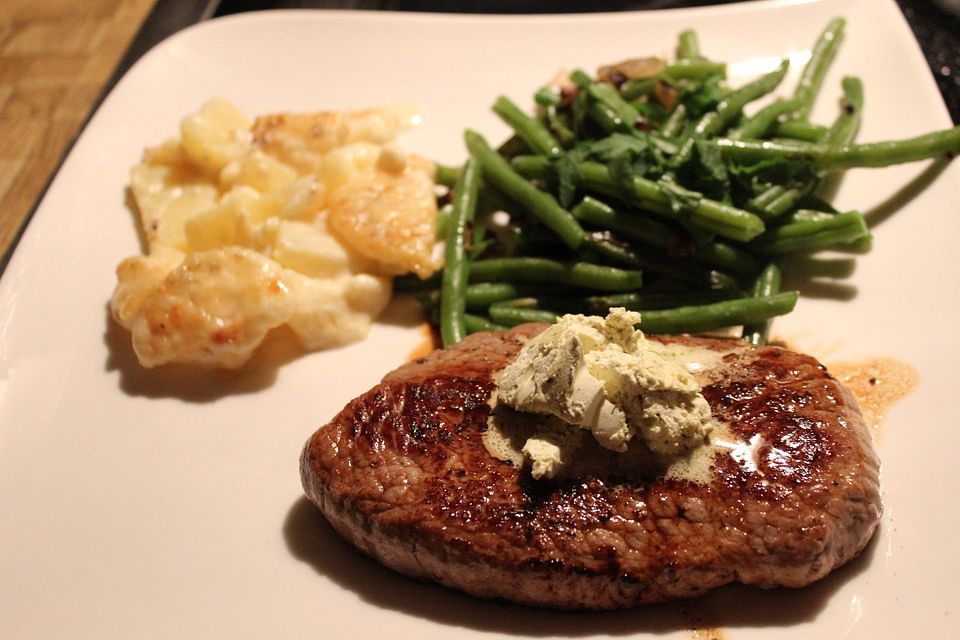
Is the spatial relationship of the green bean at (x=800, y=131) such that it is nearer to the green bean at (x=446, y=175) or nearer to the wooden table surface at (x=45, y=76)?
the green bean at (x=446, y=175)

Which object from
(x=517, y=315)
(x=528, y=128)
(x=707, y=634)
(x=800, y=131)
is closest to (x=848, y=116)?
(x=800, y=131)

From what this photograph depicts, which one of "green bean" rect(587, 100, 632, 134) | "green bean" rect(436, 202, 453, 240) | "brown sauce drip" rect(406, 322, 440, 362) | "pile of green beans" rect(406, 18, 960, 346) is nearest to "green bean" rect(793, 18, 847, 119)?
"pile of green beans" rect(406, 18, 960, 346)

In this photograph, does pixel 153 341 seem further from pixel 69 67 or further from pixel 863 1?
pixel 863 1

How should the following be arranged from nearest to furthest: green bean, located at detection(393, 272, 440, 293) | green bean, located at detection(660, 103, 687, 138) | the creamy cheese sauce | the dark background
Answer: the creamy cheese sauce < green bean, located at detection(393, 272, 440, 293) < green bean, located at detection(660, 103, 687, 138) < the dark background

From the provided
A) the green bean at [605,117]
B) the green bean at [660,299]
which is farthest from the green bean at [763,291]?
the green bean at [605,117]

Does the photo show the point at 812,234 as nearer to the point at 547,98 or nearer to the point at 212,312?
the point at 547,98

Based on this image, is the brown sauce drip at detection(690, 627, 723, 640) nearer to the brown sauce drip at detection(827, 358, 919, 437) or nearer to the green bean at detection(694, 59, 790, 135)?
the brown sauce drip at detection(827, 358, 919, 437)

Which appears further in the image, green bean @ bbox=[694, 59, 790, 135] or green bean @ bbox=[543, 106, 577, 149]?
green bean @ bbox=[543, 106, 577, 149]
